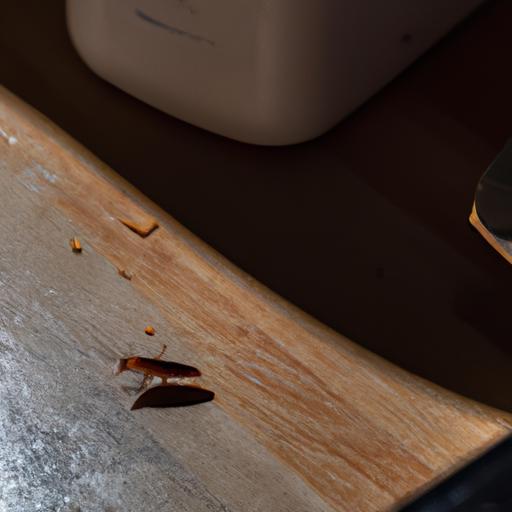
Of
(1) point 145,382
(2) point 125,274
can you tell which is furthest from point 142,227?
(1) point 145,382

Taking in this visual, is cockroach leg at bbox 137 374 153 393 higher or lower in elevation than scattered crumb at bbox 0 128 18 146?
lower

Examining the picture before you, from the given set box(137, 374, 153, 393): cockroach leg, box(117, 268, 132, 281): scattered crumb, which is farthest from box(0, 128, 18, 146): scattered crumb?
box(137, 374, 153, 393): cockroach leg

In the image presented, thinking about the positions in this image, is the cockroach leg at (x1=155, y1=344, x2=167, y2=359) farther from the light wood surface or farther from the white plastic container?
the white plastic container

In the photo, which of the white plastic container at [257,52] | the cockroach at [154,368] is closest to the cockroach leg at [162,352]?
the cockroach at [154,368]

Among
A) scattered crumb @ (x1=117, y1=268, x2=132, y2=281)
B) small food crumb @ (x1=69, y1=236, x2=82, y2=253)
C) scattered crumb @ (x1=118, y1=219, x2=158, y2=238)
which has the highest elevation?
scattered crumb @ (x1=118, y1=219, x2=158, y2=238)

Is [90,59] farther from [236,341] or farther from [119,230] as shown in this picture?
[236,341]

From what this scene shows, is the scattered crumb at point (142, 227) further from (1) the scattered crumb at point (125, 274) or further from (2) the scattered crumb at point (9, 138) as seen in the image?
(2) the scattered crumb at point (9, 138)
